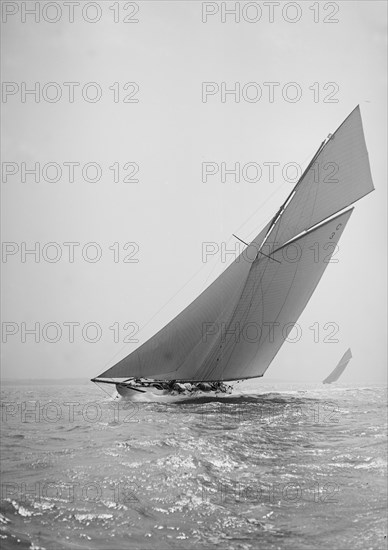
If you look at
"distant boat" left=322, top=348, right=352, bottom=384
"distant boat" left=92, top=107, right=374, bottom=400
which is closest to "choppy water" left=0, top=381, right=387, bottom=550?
"distant boat" left=92, top=107, right=374, bottom=400

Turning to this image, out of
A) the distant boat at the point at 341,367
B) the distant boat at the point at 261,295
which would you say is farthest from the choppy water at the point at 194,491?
the distant boat at the point at 341,367

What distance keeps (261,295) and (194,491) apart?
21.7m

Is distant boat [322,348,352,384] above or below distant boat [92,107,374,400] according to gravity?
below

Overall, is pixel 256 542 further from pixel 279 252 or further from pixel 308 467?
pixel 279 252

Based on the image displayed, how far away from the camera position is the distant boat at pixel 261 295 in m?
28.7

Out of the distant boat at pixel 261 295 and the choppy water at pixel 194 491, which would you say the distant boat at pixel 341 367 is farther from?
the choppy water at pixel 194 491

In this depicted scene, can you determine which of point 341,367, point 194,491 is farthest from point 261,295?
point 341,367

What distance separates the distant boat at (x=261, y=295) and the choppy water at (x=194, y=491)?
543 inches

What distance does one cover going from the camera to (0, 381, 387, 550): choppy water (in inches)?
239

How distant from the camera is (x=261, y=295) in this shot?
29.3 meters

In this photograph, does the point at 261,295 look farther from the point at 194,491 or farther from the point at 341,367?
the point at 341,367

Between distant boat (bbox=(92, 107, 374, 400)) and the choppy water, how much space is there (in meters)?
13.8

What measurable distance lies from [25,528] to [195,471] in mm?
3816

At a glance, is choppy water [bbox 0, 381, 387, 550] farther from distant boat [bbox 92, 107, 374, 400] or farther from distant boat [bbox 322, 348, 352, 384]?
distant boat [bbox 322, 348, 352, 384]
